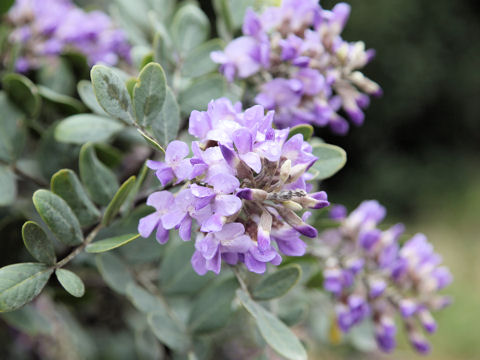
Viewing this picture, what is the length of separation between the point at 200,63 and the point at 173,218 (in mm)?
320

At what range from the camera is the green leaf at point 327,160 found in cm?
55

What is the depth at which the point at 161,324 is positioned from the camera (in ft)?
2.01

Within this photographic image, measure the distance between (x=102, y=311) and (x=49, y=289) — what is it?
268 mm

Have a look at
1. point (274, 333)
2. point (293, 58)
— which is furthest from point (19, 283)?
point (293, 58)

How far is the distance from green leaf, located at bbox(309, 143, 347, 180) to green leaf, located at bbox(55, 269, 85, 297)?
259mm

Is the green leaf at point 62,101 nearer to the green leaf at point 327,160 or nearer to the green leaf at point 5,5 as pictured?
the green leaf at point 5,5

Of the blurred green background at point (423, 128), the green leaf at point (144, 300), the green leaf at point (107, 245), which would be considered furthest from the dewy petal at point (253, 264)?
the blurred green background at point (423, 128)

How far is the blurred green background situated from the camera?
12.8 feet

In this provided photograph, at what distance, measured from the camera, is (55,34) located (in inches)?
29.4

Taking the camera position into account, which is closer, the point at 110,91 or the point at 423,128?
the point at 110,91

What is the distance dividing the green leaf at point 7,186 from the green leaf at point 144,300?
7.1 inches

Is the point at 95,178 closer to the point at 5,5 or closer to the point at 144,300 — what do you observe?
the point at 144,300

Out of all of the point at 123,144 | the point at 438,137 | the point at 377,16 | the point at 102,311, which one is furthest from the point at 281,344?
the point at 438,137

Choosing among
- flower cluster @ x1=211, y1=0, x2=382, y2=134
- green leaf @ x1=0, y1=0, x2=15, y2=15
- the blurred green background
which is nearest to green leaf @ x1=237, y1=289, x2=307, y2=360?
flower cluster @ x1=211, y1=0, x2=382, y2=134
